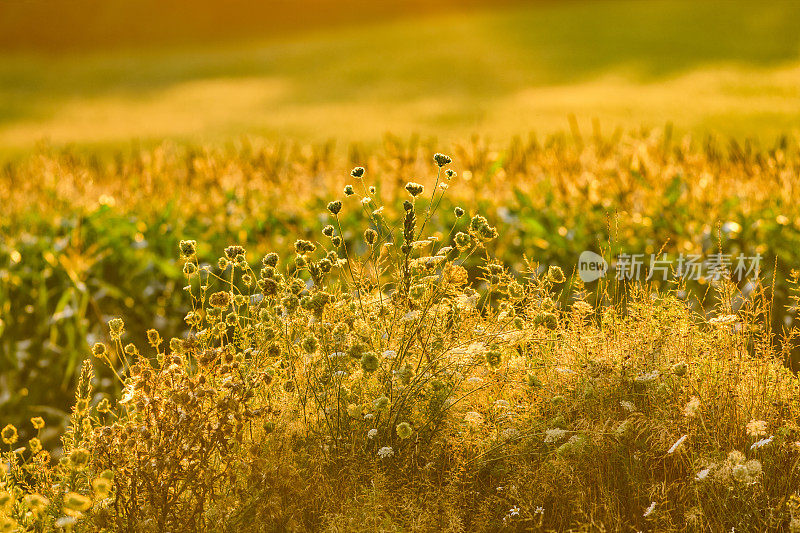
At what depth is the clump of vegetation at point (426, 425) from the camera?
3.11 meters

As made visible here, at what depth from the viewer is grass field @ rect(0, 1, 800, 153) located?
14.4 m

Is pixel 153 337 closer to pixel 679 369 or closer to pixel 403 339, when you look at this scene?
pixel 403 339

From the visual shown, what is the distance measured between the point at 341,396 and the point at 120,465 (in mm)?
880

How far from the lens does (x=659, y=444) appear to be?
327cm

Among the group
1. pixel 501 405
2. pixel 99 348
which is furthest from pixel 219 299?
pixel 501 405

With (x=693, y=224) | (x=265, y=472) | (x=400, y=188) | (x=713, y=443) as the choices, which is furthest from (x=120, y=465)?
(x=693, y=224)

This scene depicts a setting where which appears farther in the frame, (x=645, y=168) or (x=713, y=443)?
(x=645, y=168)

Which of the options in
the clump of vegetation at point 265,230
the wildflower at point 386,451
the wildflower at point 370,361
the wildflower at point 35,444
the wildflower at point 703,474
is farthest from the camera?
the clump of vegetation at point 265,230

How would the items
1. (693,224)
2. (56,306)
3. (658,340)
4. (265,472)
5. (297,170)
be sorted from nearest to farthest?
(265,472)
(658,340)
(693,224)
(56,306)
(297,170)

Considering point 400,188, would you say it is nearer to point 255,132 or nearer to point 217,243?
point 217,243

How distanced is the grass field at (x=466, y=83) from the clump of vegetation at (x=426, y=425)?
30.1ft

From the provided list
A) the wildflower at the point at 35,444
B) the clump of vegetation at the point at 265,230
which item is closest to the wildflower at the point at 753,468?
the clump of vegetation at the point at 265,230

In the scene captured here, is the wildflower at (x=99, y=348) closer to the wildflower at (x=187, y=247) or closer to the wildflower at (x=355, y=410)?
the wildflower at (x=187, y=247)

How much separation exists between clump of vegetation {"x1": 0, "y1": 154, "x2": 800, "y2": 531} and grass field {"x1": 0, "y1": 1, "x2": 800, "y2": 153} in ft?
30.1
